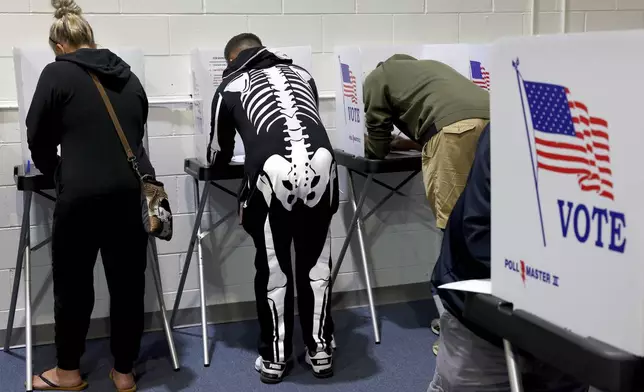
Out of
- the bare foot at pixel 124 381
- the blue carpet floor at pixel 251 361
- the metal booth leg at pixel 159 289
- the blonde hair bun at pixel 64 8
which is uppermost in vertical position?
the blonde hair bun at pixel 64 8

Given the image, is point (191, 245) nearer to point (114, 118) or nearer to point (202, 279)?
point (202, 279)

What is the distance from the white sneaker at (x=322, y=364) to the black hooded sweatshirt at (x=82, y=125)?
889 mm

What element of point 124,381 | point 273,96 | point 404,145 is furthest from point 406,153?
point 124,381

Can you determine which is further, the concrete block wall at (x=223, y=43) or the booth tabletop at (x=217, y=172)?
the concrete block wall at (x=223, y=43)

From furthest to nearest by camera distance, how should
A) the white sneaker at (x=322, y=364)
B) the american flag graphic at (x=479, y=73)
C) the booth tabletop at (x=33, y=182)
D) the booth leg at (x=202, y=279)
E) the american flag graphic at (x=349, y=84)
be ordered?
the american flag graphic at (x=479, y=73)
the american flag graphic at (x=349, y=84)
the booth leg at (x=202, y=279)
the white sneaker at (x=322, y=364)
the booth tabletop at (x=33, y=182)

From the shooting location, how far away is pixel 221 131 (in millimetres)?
2684

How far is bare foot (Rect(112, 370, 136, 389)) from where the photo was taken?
261cm

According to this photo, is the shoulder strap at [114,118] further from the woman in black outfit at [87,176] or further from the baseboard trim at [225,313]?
the baseboard trim at [225,313]

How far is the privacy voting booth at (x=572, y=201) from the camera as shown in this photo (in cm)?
87

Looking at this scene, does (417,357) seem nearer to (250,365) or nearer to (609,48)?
(250,365)

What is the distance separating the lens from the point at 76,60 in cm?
238

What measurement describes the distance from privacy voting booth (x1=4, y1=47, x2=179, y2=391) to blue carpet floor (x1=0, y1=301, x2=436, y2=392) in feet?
0.37

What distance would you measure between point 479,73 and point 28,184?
6.56ft

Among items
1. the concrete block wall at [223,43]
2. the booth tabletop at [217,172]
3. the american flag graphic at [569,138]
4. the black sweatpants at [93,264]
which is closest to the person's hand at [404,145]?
the concrete block wall at [223,43]
